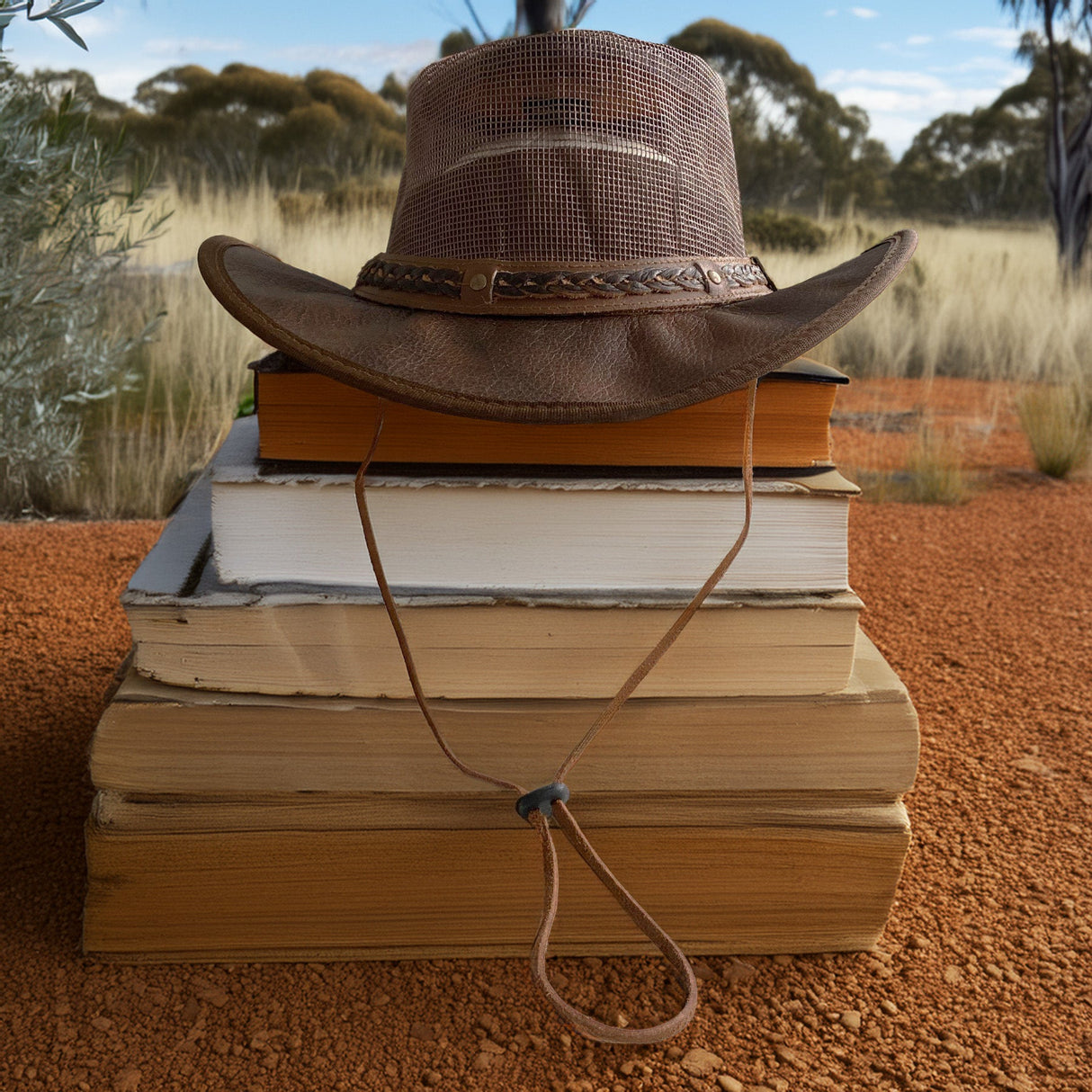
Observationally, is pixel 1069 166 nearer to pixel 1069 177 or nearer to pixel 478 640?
pixel 1069 177

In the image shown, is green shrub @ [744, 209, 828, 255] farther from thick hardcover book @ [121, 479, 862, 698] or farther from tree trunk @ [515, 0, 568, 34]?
thick hardcover book @ [121, 479, 862, 698]

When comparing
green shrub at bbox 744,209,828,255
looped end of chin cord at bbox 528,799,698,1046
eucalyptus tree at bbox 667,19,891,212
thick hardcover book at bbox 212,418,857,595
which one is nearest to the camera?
looped end of chin cord at bbox 528,799,698,1046

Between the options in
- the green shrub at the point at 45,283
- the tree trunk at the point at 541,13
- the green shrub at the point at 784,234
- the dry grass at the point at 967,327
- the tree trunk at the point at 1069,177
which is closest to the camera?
the tree trunk at the point at 541,13

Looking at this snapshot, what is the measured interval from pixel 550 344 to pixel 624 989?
1.69ft

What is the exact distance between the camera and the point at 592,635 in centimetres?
80

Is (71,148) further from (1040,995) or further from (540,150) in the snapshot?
(1040,995)

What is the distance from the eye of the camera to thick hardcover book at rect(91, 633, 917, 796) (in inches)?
30.8

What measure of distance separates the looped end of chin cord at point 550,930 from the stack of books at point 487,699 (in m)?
0.08

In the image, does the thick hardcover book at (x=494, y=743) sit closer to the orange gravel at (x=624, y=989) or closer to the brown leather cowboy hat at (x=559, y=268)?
the orange gravel at (x=624, y=989)

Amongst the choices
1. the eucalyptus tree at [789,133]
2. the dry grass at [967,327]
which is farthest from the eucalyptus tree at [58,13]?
the eucalyptus tree at [789,133]

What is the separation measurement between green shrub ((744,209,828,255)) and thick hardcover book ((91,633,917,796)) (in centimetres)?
839

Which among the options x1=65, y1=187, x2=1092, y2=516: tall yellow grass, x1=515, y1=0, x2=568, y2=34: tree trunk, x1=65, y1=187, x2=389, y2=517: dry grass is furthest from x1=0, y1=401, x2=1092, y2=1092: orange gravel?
x1=65, y1=187, x2=1092, y2=516: tall yellow grass

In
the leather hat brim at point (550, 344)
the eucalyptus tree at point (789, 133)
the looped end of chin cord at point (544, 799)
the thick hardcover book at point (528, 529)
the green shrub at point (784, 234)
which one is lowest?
the looped end of chin cord at point (544, 799)

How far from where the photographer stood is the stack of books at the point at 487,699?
78 cm
